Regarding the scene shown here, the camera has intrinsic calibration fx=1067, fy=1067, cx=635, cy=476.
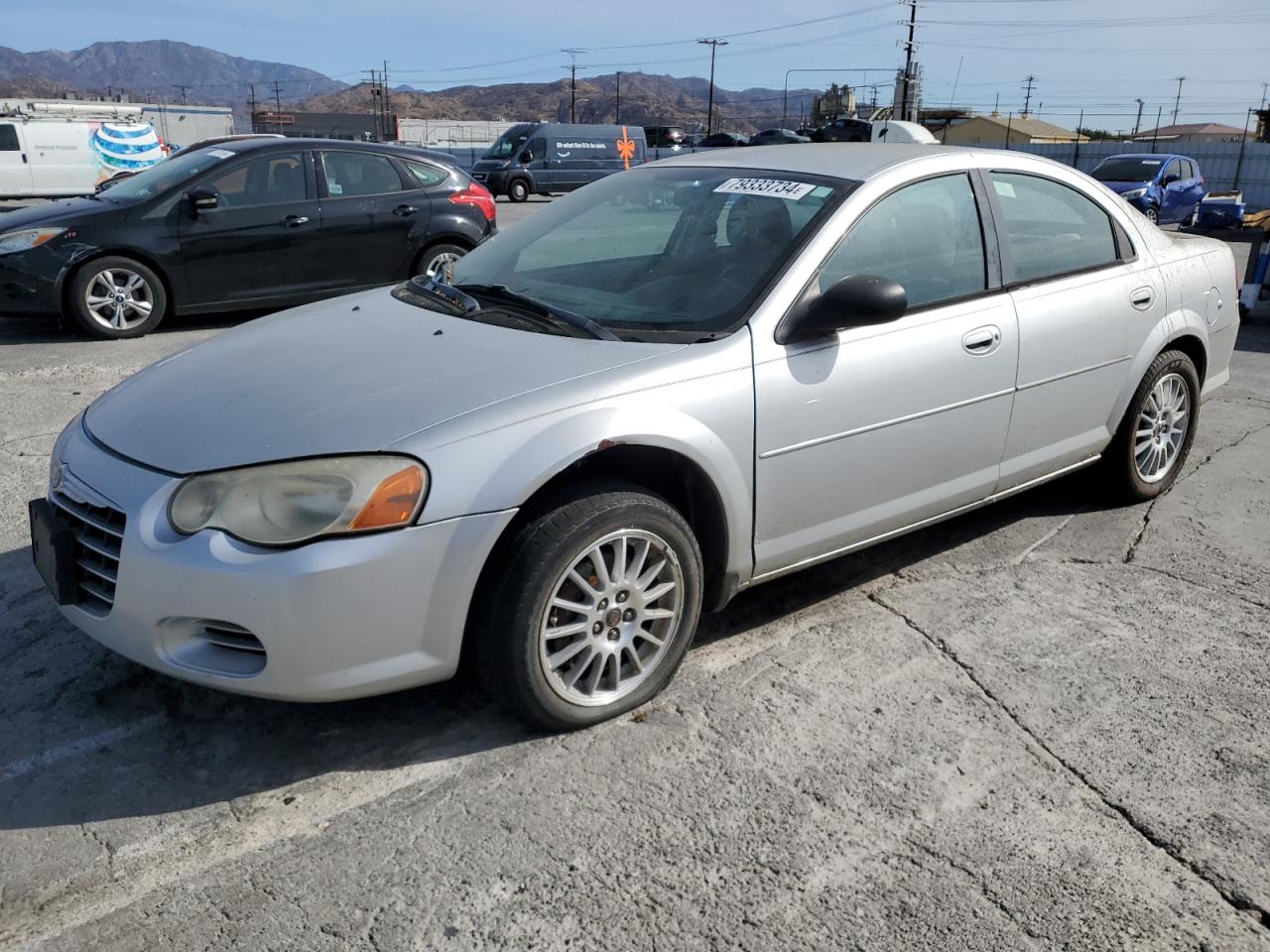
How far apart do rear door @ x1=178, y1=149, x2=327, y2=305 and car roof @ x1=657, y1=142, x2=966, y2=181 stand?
5.08m

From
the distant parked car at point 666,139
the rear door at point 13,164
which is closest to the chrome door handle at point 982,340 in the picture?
the rear door at point 13,164

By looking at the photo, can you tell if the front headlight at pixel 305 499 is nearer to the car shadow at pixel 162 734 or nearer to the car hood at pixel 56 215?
the car shadow at pixel 162 734

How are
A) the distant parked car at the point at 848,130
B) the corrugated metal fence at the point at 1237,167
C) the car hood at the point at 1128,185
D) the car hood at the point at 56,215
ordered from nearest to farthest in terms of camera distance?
1. the car hood at the point at 56,215
2. the car hood at the point at 1128,185
3. the corrugated metal fence at the point at 1237,167
4. the distant parked car at the point at 848,130

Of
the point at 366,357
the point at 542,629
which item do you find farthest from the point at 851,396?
the point at 366,357

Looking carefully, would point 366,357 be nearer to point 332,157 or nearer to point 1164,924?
point 1164,924

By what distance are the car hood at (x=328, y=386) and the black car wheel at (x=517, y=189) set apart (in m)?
24.1

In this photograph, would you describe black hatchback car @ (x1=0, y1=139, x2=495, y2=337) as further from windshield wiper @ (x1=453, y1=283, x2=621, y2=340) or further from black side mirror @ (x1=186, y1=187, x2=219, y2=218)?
windshield wiper @ (x1=453, y1=283, x2=621, y2=340)

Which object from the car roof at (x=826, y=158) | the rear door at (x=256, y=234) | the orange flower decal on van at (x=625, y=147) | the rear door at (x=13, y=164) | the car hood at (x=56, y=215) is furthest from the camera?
the orange flower decal on van at (x=625, y=147)

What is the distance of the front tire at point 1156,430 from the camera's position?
4496mm

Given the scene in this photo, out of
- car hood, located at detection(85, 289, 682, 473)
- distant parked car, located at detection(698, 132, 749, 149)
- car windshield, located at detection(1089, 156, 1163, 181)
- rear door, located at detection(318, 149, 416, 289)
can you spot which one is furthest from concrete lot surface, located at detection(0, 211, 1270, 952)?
distant parked car, located at detection(698, 132, 749, 149)

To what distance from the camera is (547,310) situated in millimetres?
3391

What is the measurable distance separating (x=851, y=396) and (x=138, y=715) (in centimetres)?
229

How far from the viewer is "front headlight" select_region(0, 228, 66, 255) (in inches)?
306

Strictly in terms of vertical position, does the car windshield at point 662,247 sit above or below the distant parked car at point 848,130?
below
